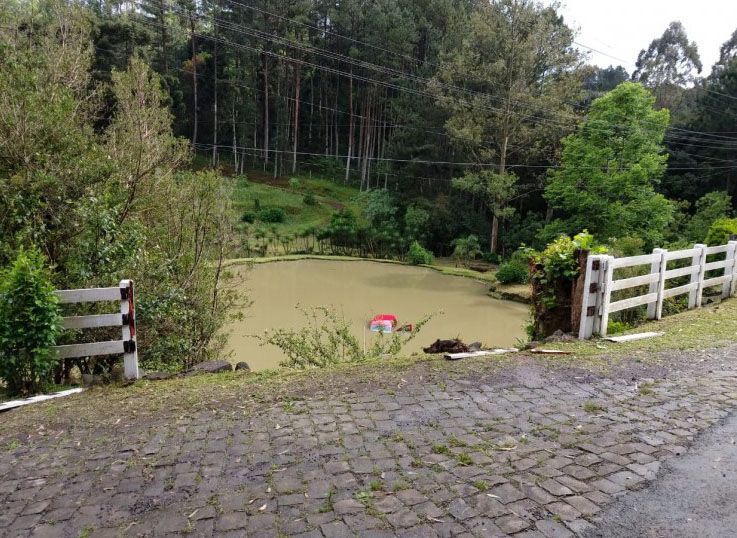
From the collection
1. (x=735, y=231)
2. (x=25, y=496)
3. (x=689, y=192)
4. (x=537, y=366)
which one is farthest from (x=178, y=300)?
(x=689, y=192)

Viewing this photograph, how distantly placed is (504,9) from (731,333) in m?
25.5

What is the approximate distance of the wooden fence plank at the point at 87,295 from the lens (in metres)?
4.59

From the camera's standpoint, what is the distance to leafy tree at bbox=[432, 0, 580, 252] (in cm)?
2605

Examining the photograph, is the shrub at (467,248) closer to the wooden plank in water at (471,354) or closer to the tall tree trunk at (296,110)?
the tall tree trunk at (296,110)

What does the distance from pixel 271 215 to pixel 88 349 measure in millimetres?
27889

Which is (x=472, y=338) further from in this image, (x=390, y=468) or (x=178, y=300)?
(x=390, y=468)

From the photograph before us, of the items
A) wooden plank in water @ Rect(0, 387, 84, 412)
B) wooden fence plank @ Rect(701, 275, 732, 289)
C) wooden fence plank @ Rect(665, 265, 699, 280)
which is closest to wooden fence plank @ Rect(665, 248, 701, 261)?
wooden fence plank @ Rect(665, 265, 699, 280)

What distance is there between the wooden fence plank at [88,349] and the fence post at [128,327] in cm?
8

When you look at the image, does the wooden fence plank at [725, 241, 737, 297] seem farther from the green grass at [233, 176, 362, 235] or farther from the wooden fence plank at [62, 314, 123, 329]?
the green grass at [233, 176, 362, 235]

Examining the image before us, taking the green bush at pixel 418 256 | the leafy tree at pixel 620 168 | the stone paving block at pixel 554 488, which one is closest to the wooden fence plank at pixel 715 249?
the stone paving block at pixel 554 488

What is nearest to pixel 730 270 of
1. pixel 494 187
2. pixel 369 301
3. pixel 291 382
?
pixel 291 382

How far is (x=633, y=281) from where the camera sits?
6898 millimetres

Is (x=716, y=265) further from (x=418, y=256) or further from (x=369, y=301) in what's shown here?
(x=418, y=256)

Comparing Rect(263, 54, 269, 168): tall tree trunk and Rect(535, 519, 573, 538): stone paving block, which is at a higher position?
Rect(263, 54, 269, 168): tall tree trunk
